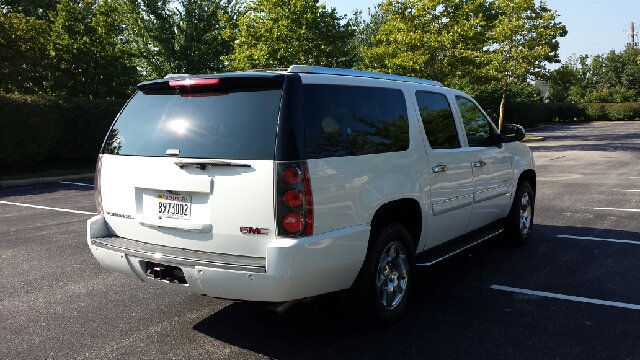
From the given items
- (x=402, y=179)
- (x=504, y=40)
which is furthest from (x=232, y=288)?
(x=504, y=40)

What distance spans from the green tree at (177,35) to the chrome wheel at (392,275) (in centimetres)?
2767

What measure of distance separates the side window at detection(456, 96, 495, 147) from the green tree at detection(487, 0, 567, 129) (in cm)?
2890

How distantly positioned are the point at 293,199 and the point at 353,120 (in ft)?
3.01

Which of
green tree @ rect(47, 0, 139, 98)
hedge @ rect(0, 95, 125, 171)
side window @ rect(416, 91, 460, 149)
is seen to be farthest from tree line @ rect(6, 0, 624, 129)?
side window @ rect(416, 91, 460, 149)

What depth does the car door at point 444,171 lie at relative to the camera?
490 centimetres

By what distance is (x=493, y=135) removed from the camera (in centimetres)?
616

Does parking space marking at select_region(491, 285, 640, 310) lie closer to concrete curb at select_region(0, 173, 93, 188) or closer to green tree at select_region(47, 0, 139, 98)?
concrete curb at select_region(0, 173, 93, 188)

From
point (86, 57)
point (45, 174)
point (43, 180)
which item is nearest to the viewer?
point (43, 180)

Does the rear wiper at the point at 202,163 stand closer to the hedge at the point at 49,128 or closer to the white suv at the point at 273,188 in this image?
the white suv at the point at 273,188

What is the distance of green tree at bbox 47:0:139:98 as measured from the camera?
23016 millimetres

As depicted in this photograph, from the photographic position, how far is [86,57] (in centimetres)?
2334

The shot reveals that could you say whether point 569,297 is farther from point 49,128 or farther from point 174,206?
point 49,128

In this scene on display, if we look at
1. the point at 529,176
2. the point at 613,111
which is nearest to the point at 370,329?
the point at 529,176

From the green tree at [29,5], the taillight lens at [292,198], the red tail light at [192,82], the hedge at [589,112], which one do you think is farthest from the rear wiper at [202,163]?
the hedge at [589,112]
